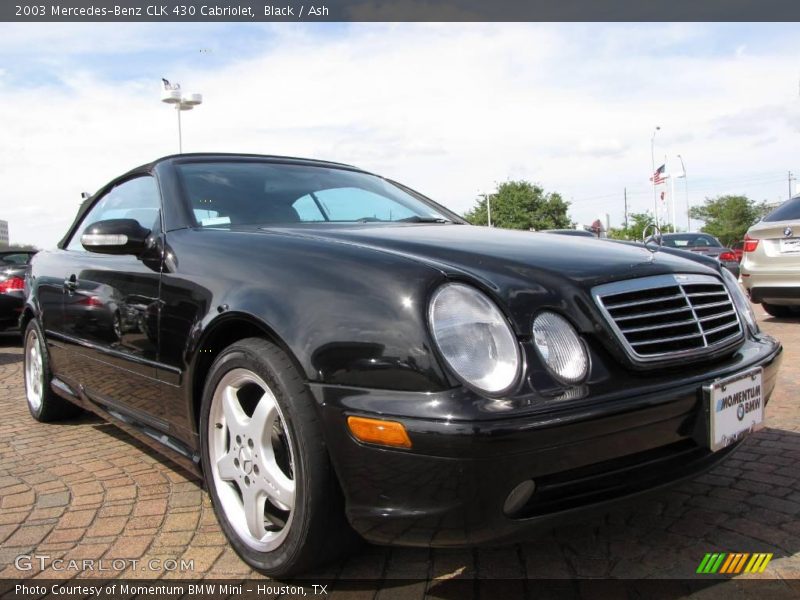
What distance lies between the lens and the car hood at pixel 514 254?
81.0 inches

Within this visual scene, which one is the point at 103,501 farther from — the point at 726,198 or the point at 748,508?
the point at 726,198

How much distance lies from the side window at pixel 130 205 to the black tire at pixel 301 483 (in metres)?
1.28

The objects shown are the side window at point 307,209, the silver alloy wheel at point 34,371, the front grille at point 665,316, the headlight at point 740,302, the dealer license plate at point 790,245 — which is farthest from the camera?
the dealer license plate at point 790,245

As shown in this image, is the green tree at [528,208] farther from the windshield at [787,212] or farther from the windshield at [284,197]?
the windshield at [284,197]

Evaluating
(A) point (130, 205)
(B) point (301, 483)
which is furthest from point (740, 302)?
(A) point (130, 205)

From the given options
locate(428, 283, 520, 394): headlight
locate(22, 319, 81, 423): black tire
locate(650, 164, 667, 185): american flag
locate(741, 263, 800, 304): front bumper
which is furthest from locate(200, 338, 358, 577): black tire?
locate(650, 164, 667, 185): american flag

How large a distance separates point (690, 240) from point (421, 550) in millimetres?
16060

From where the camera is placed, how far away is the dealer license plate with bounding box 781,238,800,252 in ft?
24.1

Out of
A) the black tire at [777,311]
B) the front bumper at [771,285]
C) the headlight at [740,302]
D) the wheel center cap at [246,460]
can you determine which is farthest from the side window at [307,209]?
the black tire at [777,311]

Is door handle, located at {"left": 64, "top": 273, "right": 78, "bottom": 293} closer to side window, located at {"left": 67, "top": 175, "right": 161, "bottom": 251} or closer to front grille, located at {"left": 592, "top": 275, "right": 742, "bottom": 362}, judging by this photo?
side window, located at {"left": 67, "top": 175, "right": 161, "bottom": 251}

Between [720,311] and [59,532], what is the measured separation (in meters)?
2.58

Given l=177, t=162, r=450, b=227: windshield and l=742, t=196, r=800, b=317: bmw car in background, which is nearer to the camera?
l=177, t=162, r=450, b=227: windshield

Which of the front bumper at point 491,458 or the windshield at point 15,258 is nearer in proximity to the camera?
the front bumper at point 491,458

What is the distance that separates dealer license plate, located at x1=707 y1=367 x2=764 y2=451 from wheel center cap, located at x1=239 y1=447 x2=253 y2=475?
4.68 feet
